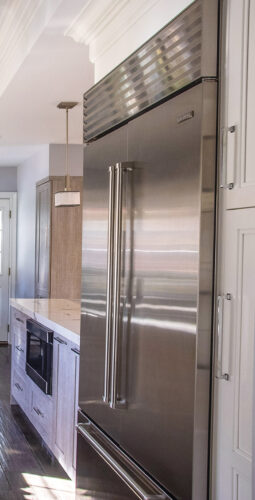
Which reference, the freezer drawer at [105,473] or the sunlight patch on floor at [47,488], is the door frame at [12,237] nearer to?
the sunlight patch on floor at [47,488]

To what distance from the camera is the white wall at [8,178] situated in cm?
859

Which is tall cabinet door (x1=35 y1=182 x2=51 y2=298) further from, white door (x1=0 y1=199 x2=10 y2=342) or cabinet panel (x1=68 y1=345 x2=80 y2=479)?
cabinet panel (x1=68 y1=345 x2=80 y2=479)

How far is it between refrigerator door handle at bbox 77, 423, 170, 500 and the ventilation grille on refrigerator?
1275mm

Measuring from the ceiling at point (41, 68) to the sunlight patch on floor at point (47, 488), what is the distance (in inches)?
97.8

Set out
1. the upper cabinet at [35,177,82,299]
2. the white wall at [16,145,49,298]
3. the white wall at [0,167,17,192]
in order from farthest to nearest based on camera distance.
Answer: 1. the white wall at [0,167,17,192]
2. the white wall at [16,145,49,298]
3. the upper cabinet at [35,177,82,299]

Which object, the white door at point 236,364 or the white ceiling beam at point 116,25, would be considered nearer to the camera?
the white door at point 236,364

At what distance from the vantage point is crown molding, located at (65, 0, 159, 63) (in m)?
2.37

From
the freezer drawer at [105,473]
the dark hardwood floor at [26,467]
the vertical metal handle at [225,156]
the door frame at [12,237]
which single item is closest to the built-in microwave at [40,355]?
Result: the dark hardwood floor at [26,467]

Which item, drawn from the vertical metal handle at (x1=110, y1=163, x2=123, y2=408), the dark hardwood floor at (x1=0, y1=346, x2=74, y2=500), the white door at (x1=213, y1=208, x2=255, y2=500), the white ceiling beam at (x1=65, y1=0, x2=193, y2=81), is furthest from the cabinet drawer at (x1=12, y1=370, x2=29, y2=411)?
the white door at (x1=213, y1=208, x2=255, y2=500)

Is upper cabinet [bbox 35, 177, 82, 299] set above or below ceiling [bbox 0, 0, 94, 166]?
below

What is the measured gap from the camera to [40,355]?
418 cm

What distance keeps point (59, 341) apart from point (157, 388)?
72.9 inches

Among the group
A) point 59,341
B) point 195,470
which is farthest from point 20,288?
point 195,470

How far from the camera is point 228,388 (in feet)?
5.32
